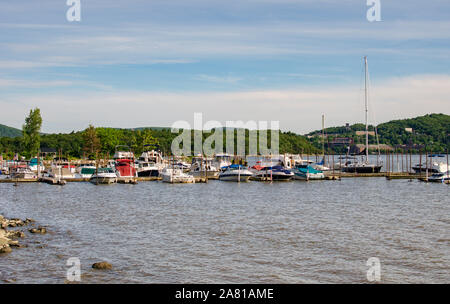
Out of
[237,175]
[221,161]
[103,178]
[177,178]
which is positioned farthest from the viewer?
[221,161]

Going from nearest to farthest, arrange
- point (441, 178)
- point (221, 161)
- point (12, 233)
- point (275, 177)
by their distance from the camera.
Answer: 1. point (12, 233)
2. point (441, 178)
3. point (275, 177)
4. point (221, 161)

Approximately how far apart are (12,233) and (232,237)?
14.5 metres

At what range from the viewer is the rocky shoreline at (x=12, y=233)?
2925 centimetres

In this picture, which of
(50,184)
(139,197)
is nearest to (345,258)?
(139,197)

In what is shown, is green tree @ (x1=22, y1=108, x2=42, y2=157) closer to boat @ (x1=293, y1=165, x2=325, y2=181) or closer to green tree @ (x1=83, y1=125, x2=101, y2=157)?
green tree @ (x1=83, y1=125, x2=101, y2=157)

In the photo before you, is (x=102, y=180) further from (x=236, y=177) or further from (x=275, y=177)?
(x=275, y=177)

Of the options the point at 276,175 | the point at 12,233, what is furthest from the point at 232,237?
the point at 276,175

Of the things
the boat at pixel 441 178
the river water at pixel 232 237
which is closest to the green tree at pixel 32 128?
the river water at pixel 232 237

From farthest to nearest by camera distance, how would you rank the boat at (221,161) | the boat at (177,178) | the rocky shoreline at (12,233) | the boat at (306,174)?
the boat at (221,161), the boat at (306,174), the boat at (177,178), the rocky shoreline at (12,233)

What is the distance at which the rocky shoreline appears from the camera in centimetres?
2925

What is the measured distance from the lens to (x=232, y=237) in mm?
34344

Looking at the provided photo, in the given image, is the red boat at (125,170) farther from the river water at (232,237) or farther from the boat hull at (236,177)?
the river water at (232,237)

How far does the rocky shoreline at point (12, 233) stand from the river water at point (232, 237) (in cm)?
77

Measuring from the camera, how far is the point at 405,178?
9456 centimetres
